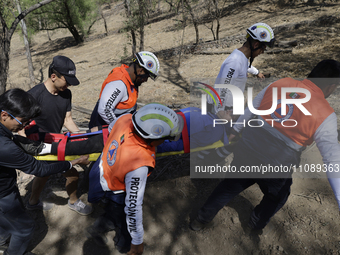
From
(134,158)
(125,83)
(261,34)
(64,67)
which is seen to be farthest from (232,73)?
(64,67)

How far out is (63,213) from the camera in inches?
136

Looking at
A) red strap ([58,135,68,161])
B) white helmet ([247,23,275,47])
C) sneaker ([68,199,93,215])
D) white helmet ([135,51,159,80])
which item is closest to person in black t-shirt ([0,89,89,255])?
red strap ([58,135,68,161])

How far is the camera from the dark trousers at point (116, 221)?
7.72ft

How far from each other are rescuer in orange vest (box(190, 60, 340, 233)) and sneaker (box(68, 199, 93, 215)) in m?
1.63

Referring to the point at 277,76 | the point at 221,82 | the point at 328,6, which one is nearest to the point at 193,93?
the point at 277,76

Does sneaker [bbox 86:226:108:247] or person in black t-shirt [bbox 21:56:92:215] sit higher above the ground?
person in black t-shirt [bbox 21:56:92:215]

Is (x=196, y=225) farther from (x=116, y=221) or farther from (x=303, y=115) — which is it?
(x=303, y=115)

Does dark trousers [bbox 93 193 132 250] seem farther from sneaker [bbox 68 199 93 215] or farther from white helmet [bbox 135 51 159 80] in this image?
white helmet [bbox 135 51 159 80]

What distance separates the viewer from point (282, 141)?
2.31 meters

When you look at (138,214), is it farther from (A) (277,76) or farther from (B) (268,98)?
(A) (277,76)

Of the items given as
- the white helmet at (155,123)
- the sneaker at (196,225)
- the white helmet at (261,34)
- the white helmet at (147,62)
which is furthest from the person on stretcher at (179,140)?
the white helmet at (261,34)

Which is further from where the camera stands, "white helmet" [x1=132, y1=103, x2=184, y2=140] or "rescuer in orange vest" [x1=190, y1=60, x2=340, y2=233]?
"rescuer in orange vest" [x1=190, y1=60, x2=340, y2=233]

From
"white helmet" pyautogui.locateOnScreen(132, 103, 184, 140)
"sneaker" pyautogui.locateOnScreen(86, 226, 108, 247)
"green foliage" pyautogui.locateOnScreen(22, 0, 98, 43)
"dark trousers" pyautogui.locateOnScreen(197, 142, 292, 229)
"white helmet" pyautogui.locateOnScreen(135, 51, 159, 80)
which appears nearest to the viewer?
"white helmet" pyautogui.locateOnScreen(132, 103, 184, 140)

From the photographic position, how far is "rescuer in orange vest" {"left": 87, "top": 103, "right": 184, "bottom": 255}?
6.14 ft
